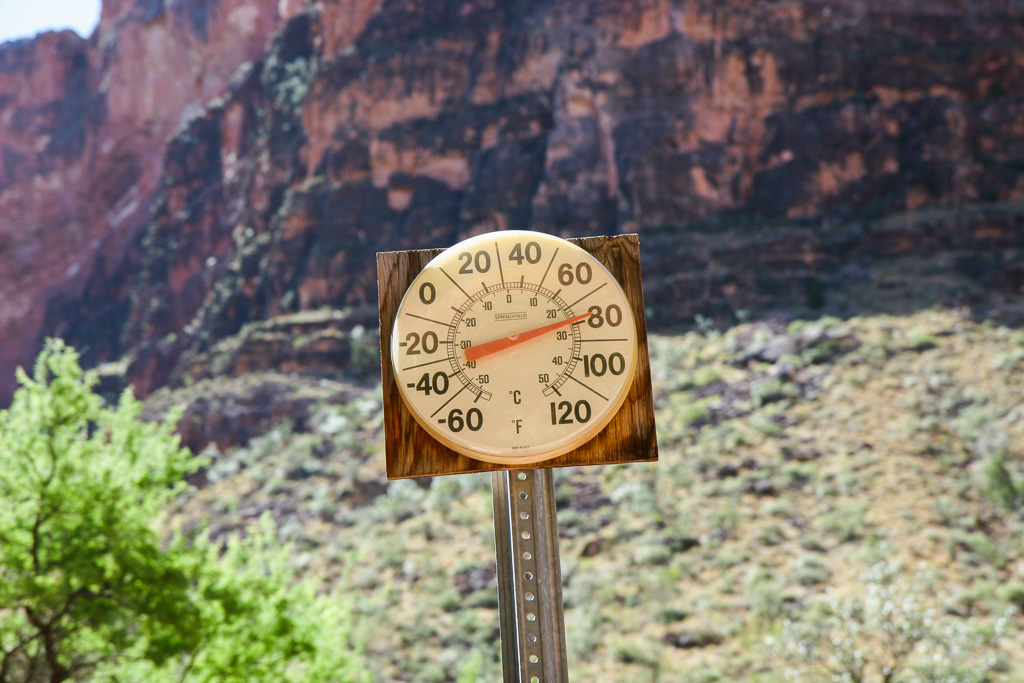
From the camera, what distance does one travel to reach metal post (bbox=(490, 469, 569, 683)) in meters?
2.56

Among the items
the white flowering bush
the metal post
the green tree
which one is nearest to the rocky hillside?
the white flowering bush

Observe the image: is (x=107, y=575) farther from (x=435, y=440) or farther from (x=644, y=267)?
(x=644, y=267)

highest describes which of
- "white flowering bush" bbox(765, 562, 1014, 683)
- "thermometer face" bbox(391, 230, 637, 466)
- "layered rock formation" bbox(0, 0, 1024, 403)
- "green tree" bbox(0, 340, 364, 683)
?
"layered rock formation" bbox(0, 0, 1024, 403)

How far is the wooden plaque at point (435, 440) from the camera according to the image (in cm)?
257

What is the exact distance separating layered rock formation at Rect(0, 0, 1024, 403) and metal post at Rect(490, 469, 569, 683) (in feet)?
77.0

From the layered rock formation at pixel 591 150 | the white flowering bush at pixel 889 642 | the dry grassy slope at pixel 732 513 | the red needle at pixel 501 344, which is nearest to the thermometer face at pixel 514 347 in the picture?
the red needle at pixel 501 344

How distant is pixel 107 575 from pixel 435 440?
4.62m

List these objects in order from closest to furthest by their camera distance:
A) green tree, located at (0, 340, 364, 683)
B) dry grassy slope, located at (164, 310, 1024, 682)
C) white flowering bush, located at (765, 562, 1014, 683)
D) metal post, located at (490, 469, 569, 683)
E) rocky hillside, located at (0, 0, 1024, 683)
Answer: metal post, located at (490, 469, 569, 683) → green tree, located at (0, 340, 364, 683) → white flowering bush, located at (765, 562, 1014, 683) → dry grassy slope, located at (164, 310, 1024, 682) → rocky hillside, located at (0, 0, 1024, 683)

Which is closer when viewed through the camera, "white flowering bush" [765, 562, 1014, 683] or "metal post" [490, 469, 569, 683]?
"metal post" [490, 469, 569, 683]

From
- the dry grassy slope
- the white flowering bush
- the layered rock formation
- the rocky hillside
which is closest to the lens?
the white flowering bush

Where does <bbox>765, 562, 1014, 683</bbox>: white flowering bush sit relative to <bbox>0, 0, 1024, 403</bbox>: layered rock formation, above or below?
below

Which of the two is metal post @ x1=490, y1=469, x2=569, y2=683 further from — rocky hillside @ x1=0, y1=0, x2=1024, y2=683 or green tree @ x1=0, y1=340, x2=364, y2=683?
rocky hillside @ x1=0, y1=0, x2=1024, y2=683

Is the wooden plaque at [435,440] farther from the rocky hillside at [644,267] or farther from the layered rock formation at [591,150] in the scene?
the layered rock formation at [591,150]

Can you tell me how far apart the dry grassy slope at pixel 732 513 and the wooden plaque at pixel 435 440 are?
24.9 ft
